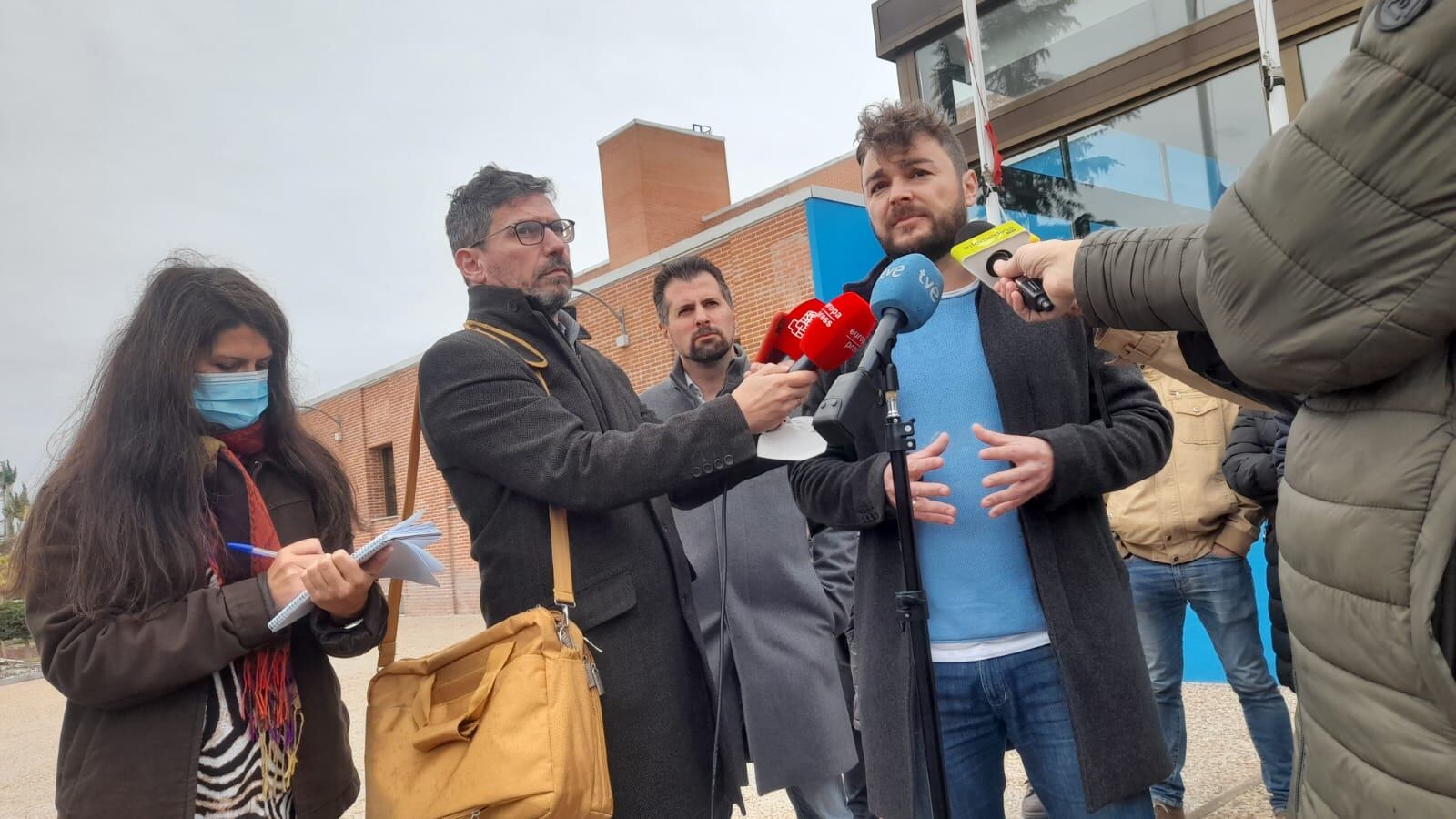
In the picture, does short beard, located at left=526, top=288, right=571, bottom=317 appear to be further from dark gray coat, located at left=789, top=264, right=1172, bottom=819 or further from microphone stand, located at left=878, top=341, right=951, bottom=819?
microphone stand, located at left=878, top=341, right=951, bottom=819

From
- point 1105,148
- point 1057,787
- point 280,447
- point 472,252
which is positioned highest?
point 1105,148

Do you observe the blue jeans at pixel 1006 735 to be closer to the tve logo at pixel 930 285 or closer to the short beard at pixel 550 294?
the tve logo at pixel 930 285

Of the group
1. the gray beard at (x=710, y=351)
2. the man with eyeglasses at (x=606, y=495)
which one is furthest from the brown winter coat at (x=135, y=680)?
the gray beard at (x=710, y=351)

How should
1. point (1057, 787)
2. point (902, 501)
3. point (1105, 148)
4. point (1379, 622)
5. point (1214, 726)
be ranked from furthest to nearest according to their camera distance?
1. point (1105, 148)
2. point (1214, 726)
3. point (1057, 787)
4. point (902, 501)
5. point (1379, 622)

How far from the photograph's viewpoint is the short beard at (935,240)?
231cm

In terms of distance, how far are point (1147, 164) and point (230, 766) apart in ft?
21.2

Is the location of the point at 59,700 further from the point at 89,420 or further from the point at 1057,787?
the point at 1057,787

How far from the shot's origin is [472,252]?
2432mm

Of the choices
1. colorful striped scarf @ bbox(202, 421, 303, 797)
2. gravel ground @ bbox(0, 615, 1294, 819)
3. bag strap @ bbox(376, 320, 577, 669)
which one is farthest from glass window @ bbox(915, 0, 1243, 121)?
colorful striped scarf @ bbox(202, 421, 303, 797)

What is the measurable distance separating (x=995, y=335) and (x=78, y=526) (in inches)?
78.9

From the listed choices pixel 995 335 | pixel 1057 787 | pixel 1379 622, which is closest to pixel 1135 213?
pixel 995 335

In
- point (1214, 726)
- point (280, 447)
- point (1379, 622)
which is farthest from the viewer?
point (1214, 726)

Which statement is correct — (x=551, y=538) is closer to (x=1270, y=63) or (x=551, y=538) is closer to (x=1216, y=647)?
(x=1216, y=647)

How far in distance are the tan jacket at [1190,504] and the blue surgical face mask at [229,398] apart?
3439 millimetres
